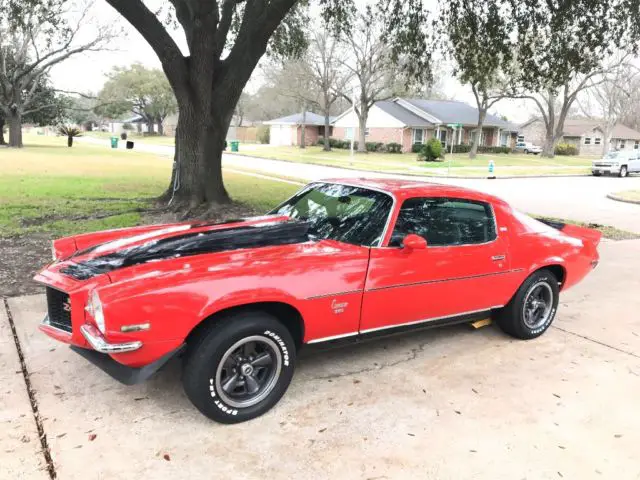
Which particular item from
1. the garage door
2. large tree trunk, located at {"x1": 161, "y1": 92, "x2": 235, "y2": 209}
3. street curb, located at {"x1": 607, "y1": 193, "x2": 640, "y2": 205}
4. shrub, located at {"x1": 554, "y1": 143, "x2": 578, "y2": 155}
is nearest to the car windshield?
large tree trunk, located at {"x1": 161, "y1": 92, "x2": 235, "y2": 209}

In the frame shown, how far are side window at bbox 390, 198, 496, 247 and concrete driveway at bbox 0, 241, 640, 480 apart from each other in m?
0.98

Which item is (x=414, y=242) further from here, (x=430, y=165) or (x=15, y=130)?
(x=15, y=130)

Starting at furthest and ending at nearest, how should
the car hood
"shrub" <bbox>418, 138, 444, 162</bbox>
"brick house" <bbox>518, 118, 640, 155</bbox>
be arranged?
"brick house" <bbox>518, 118, 640, 155</bbox> < "shrub" <bbox>418, 138, 444, 162</bbox> < the car hood

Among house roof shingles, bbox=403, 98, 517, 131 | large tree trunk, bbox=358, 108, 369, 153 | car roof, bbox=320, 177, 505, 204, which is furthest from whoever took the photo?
house roof shingles, bbox=403, 98, 517, 131

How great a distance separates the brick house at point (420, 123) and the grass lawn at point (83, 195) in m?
29.9

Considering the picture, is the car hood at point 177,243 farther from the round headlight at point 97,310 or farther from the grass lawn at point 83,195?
the grass lawn at point 83,195

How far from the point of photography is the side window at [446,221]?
400 cm

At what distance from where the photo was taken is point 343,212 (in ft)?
13.8

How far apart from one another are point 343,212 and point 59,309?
2.16m

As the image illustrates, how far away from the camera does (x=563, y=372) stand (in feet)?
13.4

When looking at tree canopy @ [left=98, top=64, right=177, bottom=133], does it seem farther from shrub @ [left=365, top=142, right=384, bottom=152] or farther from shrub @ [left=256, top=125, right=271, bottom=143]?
shrub @ [left=365, top=142, right=384, bottom=152]

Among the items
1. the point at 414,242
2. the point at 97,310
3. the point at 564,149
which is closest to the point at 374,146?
the point at 564,149

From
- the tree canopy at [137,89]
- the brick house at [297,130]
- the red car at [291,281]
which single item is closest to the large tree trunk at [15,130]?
the brick house at [297,130]

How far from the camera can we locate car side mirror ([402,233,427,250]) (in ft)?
12.1
